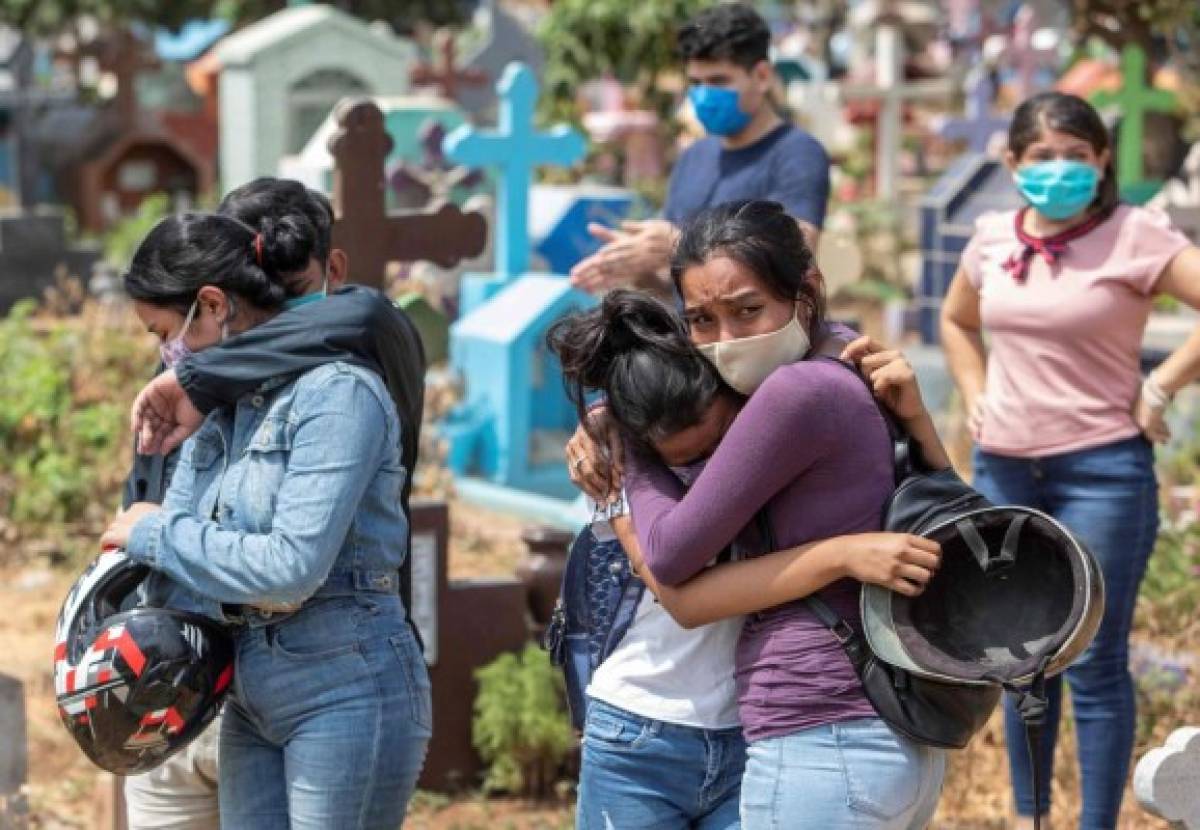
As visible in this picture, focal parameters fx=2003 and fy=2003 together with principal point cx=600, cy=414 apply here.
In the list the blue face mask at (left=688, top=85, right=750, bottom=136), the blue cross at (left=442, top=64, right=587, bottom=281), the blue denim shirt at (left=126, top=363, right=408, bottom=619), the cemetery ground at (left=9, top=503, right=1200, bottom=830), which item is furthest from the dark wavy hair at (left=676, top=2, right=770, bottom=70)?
the blue cross at (left=442, top=64, right=587, bottom=281)

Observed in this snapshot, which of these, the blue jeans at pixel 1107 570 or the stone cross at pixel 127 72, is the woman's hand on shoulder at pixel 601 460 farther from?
the stone cross at pixel 127 72

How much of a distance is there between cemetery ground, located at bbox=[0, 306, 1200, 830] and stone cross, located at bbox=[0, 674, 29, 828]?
189 mm

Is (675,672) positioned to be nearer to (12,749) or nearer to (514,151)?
(12,749)

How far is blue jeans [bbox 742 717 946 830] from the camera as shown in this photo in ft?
8.18

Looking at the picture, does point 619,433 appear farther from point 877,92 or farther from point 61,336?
point 877,92

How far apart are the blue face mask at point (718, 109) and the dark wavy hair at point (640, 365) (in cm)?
196

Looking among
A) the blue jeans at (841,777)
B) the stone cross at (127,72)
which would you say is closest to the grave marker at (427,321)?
the blue jeans at (841,777)

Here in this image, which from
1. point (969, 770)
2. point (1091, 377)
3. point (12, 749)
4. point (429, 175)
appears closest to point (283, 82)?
point (429, 175)

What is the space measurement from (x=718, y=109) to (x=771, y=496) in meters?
2.18

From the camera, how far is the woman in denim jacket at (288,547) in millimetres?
2760

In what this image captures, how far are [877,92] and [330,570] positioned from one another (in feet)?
50.0

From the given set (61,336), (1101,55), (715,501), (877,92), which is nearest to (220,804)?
(715,501)

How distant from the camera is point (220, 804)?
2986 mm

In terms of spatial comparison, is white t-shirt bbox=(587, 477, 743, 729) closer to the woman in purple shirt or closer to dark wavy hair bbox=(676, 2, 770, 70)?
the woman in purple shirt
